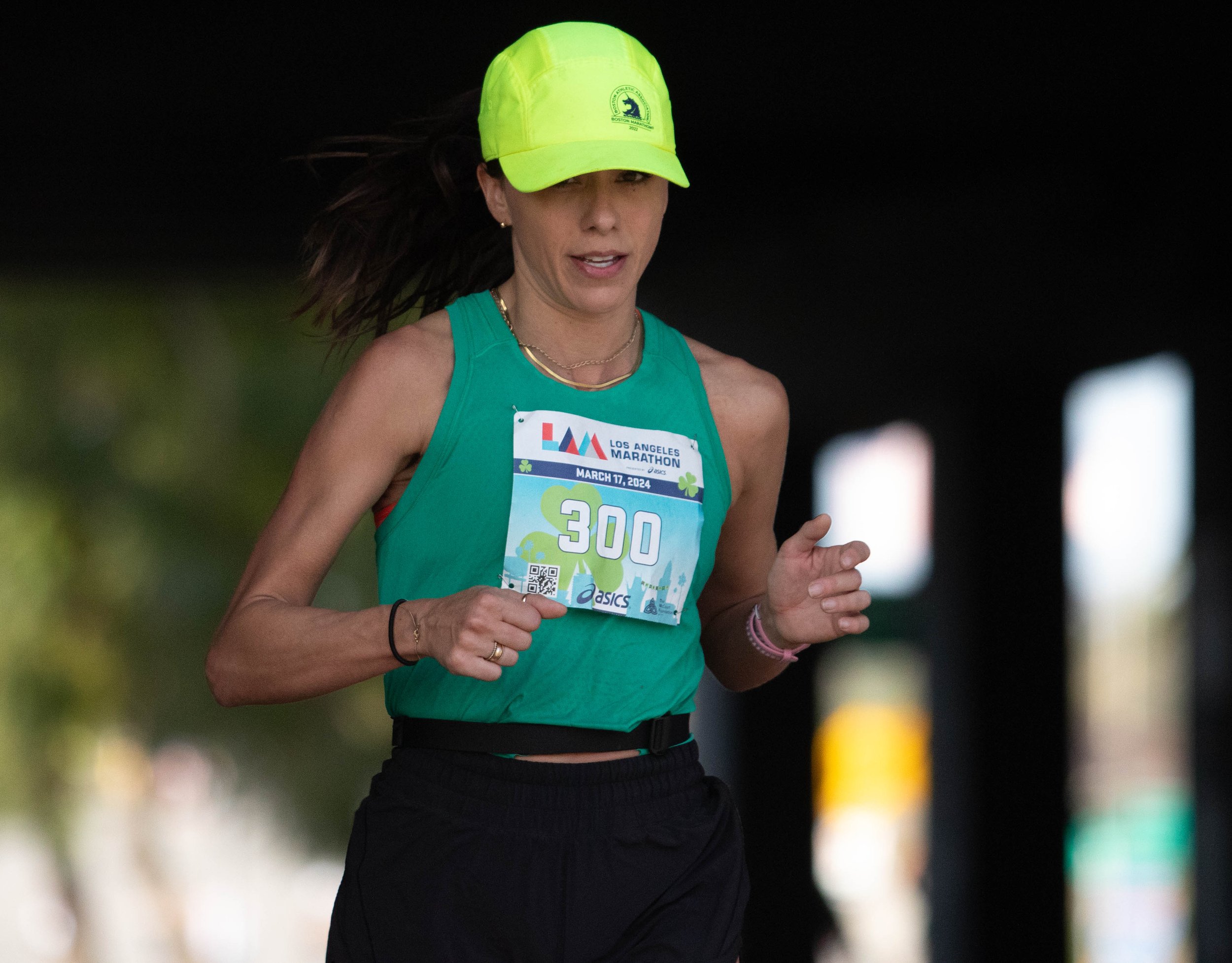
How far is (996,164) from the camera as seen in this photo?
4.45 metres

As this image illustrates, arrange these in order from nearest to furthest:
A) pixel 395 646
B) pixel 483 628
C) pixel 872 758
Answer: pixel 483 628 → pixel 395 646 → pixel 872 758

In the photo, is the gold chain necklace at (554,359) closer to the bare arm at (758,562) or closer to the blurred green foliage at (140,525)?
the bare arm at (758,562)

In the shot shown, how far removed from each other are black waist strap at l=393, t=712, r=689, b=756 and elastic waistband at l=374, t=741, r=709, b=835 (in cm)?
1

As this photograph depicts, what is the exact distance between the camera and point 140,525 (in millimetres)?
7934

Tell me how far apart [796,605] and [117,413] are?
665 cm

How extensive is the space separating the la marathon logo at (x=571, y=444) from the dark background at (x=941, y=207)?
2.18 metres

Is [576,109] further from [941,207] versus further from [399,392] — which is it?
[941,207]

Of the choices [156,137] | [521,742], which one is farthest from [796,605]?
[156,137]

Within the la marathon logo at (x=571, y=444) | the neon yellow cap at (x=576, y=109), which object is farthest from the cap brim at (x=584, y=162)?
the la marathon logo at (x=571, y=444)

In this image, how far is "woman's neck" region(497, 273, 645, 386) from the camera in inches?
75.5

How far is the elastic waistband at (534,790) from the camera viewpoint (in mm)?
1795

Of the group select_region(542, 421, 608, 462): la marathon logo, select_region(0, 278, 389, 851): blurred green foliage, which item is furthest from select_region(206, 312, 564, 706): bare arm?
select_region(0, 278, 389, 851): blurred green foliage

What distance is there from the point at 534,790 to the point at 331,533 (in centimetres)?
36

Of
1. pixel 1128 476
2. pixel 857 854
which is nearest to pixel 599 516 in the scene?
pixel 1128 476
